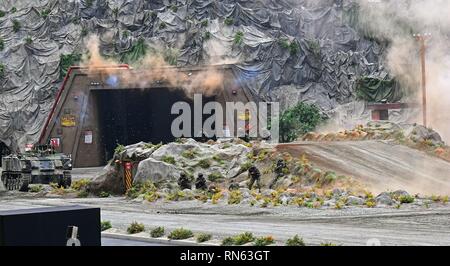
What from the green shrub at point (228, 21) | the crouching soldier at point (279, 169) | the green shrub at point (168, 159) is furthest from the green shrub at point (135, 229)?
the green shrub at point (228, 21)

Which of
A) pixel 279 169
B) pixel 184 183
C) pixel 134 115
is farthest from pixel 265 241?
pixel 134 115

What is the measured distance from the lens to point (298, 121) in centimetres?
7712

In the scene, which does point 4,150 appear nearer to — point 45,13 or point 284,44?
point 45,13

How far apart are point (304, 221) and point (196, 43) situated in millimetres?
69066

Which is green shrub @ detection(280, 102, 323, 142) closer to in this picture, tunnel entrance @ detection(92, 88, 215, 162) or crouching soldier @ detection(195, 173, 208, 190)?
tunnel entrance @ detection(92, 88, 215, 162)

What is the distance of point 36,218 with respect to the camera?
1332 centimetres

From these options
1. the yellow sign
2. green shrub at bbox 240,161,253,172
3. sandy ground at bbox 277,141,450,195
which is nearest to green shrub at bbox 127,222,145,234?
sandy ground at bbox 277,141,450,195

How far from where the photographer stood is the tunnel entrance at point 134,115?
7125 cm

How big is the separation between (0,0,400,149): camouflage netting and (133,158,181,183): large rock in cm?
4414

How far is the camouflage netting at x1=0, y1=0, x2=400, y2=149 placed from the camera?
91.4 metres

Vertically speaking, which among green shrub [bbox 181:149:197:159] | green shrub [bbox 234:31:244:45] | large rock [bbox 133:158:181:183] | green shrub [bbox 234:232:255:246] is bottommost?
green shrub [bbox 234:232:255:246]

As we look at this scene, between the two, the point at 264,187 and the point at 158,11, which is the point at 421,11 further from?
the point at 264,187

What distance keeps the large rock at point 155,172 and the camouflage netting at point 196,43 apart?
44.1 m

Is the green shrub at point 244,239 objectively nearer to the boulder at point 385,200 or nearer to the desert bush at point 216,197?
the boulder at point 385,200
